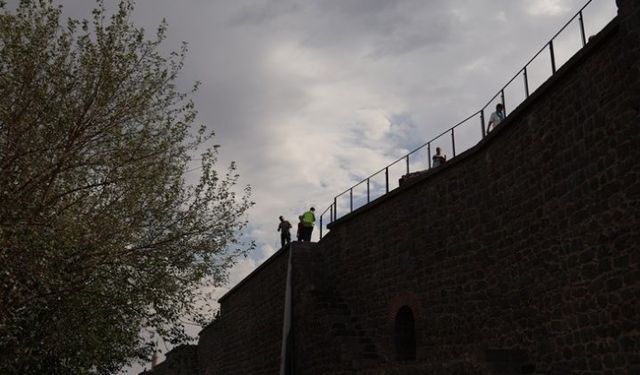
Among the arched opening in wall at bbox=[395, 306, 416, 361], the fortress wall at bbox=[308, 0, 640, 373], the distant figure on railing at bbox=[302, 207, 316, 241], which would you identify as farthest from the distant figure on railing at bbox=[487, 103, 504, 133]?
the distant figure on railing at bbox=[302, 207, 316, 241]

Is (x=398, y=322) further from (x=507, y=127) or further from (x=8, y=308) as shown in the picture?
(x=8, y=308)

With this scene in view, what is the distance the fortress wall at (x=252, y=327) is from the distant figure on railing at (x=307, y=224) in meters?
0.82

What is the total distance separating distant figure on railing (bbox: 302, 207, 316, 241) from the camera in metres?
18.5

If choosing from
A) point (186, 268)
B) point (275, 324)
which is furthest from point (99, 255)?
point (275, 324)

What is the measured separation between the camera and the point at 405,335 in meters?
13.2

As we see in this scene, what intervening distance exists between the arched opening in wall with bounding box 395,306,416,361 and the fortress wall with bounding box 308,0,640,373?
0.55 ft

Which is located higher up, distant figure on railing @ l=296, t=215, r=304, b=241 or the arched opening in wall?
distant figure on railing @ l=296, t=215, r=304, b=241

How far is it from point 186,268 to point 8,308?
10.2 feet

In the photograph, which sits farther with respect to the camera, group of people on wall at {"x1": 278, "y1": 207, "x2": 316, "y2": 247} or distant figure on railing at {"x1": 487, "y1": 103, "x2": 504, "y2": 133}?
group of people on wall at {"x1": 278, "y1": 207, "x2": 316, "y2": 247}

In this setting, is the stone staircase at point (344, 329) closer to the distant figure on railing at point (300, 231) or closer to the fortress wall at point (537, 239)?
the fortress wall at point (537, 239)

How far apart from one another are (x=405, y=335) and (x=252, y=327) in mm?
8541

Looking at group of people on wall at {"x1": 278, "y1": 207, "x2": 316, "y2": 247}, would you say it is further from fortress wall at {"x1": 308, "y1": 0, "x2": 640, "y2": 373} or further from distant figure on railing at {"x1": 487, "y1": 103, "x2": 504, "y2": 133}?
distant figure on railing at {"x1": 487, "y1": 103, "x2": 504, "y2": 133}

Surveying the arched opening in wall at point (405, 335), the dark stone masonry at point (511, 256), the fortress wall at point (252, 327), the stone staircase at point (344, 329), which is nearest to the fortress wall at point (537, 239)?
the dark stone masonry at point (511, 256)

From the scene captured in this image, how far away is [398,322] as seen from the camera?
13.4m
